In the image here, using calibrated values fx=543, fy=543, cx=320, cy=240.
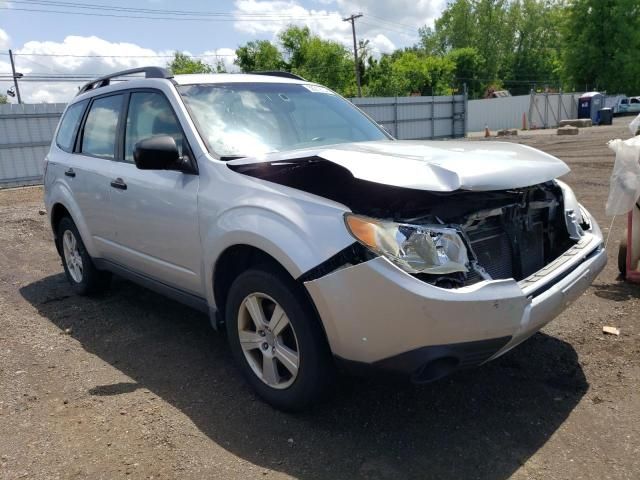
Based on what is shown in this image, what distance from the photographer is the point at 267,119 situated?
3.81m

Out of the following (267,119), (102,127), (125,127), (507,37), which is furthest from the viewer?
(507,37)

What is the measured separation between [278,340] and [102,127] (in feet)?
9.19

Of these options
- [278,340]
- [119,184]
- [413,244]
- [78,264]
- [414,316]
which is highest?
[119,184]

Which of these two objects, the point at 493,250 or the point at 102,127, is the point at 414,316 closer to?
the point at 493,250

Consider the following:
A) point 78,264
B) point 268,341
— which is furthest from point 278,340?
point 78,264

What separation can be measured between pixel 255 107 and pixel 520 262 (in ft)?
6.78

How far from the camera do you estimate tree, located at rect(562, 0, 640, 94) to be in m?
52.3

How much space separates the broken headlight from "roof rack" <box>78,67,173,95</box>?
2.20 meters

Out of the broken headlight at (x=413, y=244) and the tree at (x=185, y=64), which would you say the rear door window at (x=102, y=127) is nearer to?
the broken headlight at (x=413, y=244)

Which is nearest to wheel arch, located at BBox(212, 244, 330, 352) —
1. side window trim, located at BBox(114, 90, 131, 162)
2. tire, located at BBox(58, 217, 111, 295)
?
side window trim, located at BBox(114, 90, 131, 162)

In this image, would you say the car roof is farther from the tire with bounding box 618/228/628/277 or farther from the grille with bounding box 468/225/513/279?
the tire with bounding box 618/228/628/277

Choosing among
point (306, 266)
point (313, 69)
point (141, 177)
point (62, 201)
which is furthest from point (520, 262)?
point (313, 69)

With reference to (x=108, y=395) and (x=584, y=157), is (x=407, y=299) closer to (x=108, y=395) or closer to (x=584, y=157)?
(x=108, y=395)

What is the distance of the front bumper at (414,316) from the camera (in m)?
2.38
